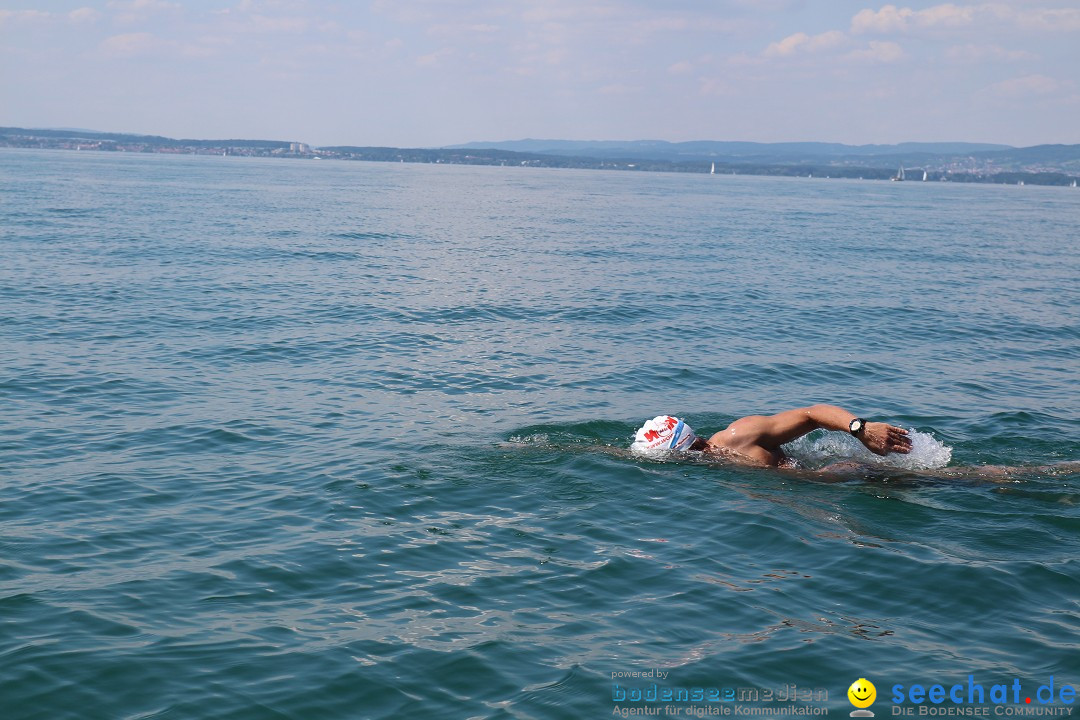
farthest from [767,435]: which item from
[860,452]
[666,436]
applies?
[860,452]

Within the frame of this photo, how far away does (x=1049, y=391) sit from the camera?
64.4 ft

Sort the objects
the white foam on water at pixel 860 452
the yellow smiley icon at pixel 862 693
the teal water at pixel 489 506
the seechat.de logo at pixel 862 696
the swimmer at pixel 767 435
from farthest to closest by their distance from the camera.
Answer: the white foam on water at pixel 860 452 → the swimmer at pixel 767 435 → the teal water at pixel 489 506 → the yellow smiley icon at pixel 862 693 → the seechat.de logo at pixel 862 696

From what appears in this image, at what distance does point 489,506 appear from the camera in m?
12.1

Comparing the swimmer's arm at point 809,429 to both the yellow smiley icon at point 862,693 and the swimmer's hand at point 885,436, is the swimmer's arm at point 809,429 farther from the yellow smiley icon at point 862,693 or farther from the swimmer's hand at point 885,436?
the yellow smiley icon at point 862,693

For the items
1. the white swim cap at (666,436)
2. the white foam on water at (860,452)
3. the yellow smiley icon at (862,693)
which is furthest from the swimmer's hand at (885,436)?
the yellow smiley icon at (862,693)

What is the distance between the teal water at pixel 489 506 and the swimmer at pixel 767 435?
0.34m

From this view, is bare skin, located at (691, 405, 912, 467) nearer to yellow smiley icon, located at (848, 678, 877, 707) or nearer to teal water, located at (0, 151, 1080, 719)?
teal water, located at (0, 151, 1080, 719)

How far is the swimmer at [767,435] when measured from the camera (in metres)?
11.5

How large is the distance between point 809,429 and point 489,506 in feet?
14.5

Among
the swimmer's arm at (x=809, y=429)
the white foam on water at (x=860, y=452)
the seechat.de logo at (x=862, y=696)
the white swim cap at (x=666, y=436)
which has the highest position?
the swimmer's arm at (x=809, y=429)

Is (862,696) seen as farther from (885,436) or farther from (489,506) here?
(489,506)

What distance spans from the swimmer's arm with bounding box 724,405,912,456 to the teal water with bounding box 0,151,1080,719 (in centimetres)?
60

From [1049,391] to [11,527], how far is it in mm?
19085

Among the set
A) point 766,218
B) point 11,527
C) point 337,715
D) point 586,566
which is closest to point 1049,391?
point 586,566
